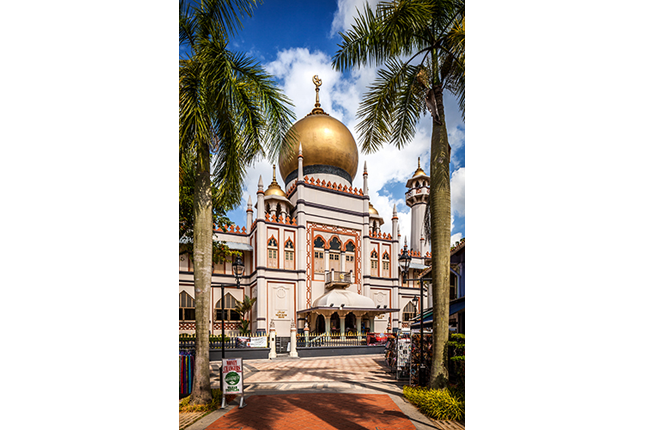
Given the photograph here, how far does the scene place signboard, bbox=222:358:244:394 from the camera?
22.0ft

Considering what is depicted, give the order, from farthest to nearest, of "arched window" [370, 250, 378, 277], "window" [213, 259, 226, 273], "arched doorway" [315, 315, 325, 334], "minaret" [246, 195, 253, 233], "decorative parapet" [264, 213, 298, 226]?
1. "arched window" [370, 250, 378, 277]
2. "minaret" [246, 195, 253, 233]
3. "decorative parapet" [264, 213, 298, 226]
4. "window" [213, 259, 226, 273]
5. "arched doorway" [315, 315, 325, 334]

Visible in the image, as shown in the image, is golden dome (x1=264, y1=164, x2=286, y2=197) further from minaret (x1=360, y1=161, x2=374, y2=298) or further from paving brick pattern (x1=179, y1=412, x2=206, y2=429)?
paving brick pattern (x1=179, y1=412, x2=206, y2=429)

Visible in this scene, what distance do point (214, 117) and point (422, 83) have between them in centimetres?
361

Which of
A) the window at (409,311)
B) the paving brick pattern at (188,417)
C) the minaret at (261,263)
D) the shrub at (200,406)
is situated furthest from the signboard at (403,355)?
the window at (409,311)

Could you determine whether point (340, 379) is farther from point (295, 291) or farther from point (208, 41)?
point (295, 291)

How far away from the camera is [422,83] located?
262 inches

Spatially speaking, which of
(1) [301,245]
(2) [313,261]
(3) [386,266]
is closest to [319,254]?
(2) [313,261]

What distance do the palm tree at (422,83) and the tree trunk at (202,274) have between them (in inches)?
119

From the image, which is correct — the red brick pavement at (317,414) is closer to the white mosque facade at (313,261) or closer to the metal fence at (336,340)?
the metal fence at (336,340)

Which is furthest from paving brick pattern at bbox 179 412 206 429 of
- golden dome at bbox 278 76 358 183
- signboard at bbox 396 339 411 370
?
golden dome at bbox 278 76 358 183

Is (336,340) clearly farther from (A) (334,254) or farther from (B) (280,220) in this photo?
(B) (280,220)

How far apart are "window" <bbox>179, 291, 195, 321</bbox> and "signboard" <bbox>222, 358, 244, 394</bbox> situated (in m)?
19.1

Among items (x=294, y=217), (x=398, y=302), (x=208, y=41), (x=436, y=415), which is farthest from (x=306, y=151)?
(x=436, y=415)

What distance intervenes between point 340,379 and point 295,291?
15.8 metres
